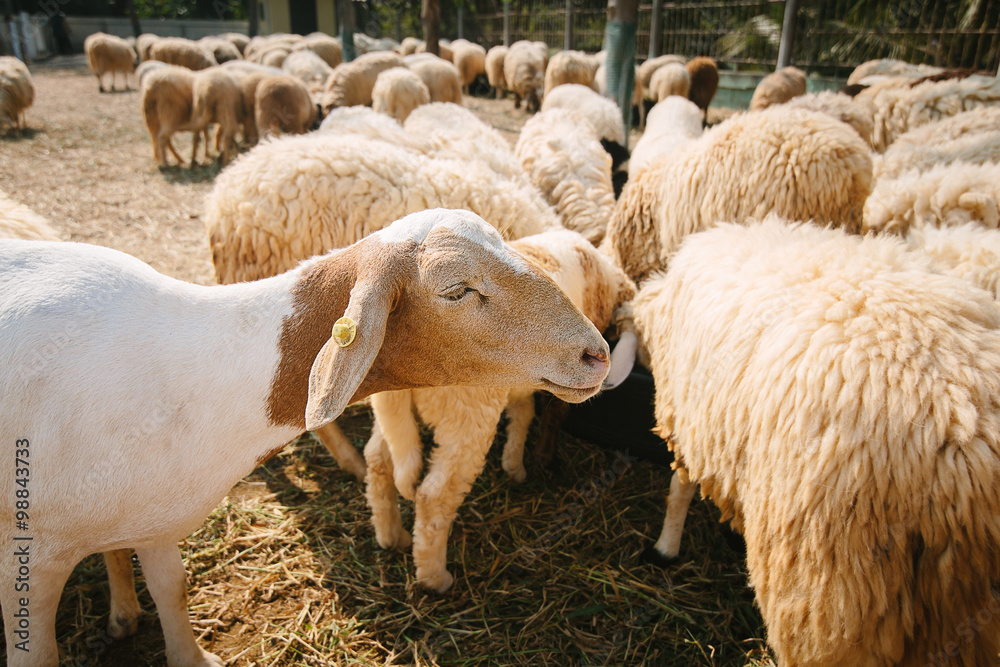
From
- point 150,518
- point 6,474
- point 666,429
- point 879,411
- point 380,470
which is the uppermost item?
point 879,411

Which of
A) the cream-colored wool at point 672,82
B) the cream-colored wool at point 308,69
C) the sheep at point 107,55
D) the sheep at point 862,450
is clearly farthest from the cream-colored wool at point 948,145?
the sheep at point 107,55

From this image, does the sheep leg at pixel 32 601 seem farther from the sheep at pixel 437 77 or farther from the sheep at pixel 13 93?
the sheep at pixel 13 93

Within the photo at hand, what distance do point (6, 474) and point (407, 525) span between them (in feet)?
5.95

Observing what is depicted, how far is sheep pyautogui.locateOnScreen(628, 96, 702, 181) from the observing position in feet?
16.9

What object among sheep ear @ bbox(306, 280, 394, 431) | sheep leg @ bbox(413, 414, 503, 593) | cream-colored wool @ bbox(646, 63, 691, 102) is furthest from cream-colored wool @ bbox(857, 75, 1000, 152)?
cream-colored wool @ bbox(646, 63, 691, 102)

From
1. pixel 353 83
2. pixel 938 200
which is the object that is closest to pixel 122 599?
pixel 938 200

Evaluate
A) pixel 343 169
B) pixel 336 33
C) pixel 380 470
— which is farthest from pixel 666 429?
pixel 336 33

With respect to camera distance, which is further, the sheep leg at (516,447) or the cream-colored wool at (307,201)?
the sheep leg at (516,447)

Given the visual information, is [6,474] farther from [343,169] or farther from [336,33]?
[336,33]

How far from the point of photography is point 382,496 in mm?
2764

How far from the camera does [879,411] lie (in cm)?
165

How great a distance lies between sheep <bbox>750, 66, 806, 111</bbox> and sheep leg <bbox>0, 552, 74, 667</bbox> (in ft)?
31.0

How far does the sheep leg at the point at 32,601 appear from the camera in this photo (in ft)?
5.31

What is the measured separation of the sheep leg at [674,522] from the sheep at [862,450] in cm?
55
